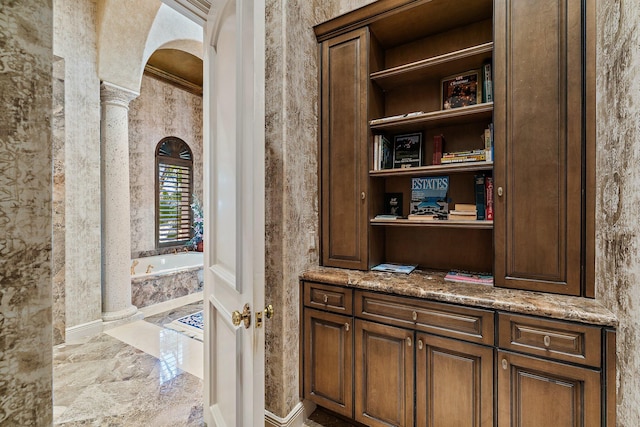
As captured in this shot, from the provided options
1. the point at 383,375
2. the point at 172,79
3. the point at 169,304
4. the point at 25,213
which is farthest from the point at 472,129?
the point at 172,79

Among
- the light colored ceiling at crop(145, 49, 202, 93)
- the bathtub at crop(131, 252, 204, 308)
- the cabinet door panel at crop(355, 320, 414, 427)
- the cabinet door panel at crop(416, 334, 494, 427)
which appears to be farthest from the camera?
the light colored ceiling at crop(145, 49, 202, 93)

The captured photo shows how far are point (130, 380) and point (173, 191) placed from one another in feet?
12.3

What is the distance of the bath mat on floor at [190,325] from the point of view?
300 centimetres

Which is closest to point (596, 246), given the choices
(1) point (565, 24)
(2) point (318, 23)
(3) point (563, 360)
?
(3) point (563, 360)

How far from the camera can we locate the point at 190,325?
3.21 m

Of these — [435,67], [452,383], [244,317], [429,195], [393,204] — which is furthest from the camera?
[393,204]

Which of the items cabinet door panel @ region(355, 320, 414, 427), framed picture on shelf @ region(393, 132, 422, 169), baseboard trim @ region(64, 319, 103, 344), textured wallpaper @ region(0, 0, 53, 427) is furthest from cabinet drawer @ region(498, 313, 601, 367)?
baseboard trim @ region(64, 319, 103, 344)

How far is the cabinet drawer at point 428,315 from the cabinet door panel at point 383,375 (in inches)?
2.5

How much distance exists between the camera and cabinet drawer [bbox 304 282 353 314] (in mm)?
1713

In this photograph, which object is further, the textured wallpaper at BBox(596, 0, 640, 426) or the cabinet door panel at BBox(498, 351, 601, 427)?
the cabinet door panel at BBox(498, 351, 601, 427)

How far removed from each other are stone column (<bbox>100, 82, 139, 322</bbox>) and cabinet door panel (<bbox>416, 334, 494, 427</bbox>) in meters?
3.24

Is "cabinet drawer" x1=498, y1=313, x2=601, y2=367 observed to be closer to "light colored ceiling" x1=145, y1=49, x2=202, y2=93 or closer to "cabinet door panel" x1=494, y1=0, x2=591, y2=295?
"cabinet door panel" x1=494, y1=0, x2=591, y2=295

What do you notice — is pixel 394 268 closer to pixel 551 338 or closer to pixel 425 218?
pixel 425 218

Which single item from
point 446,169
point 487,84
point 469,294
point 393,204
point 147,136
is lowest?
point 469,294
